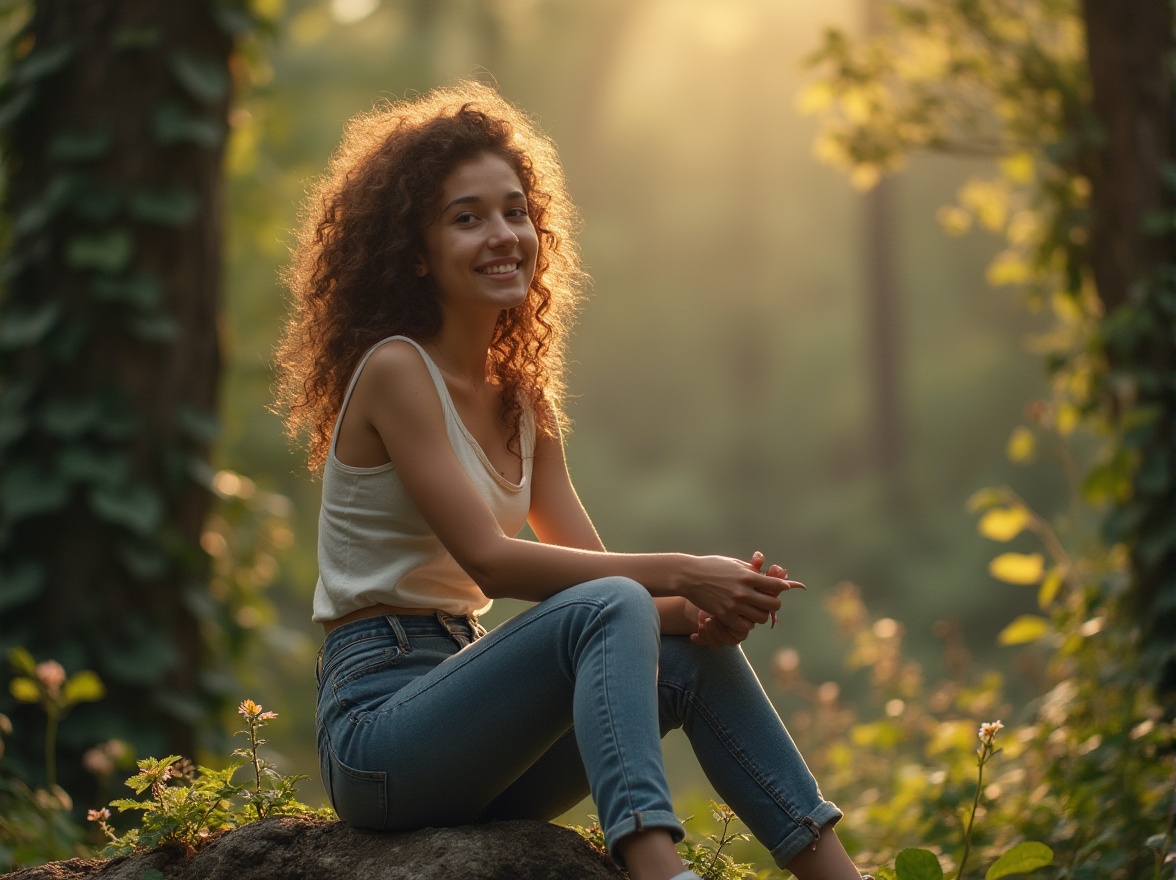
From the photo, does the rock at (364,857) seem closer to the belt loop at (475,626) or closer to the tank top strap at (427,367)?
the belt loop at (475,626)

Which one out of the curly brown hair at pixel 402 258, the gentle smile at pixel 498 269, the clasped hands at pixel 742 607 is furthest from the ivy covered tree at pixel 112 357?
the clasped hands at pixel 742 607

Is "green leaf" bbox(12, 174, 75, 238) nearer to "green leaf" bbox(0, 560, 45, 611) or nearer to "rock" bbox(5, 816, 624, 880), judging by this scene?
"green leaf" bbox(0, 560, 45, 611)

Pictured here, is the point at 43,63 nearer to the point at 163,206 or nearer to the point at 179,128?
the point at 179,128

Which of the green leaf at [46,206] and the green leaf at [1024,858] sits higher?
the green leaf at [46,206]

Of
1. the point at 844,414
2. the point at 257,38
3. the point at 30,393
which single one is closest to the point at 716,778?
Answer: the point at 30,393

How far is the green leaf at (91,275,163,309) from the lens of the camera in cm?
363

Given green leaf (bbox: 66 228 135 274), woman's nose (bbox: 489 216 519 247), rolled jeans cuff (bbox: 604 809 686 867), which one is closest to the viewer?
rolled jeans cuff (bbox: 604 809 686 867)

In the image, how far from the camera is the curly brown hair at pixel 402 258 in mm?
2379

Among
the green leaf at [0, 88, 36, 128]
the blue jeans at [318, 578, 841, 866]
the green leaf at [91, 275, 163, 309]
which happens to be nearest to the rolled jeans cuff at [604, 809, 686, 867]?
the blue jeans at [318, 578, 841, 866]

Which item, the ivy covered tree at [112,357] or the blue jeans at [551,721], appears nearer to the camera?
the blue jeans at [551,721]

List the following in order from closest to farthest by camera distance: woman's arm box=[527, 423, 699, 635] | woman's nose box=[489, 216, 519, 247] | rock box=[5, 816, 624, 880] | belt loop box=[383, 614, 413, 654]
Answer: rock box=[5, 816, 624, 880] < belt loop box=[383, 614, 413, 654] < woman's nose box=[489, 216, 519, 247] < woman's arm box=[527, 423, 699, 635]

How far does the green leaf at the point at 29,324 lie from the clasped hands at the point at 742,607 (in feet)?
7.89

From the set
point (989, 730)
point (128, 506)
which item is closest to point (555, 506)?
point (989, 730)

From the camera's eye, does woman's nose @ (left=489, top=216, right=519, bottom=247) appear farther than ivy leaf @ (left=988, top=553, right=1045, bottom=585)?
No
